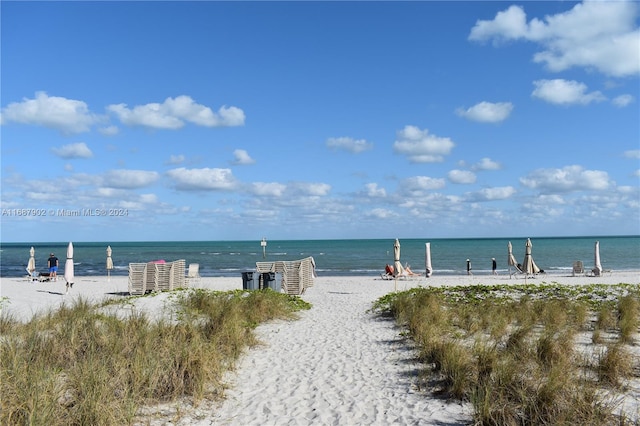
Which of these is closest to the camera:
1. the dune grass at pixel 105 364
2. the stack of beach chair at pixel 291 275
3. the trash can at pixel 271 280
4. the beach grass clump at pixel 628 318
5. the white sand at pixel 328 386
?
the dune grass at pixel 105 364

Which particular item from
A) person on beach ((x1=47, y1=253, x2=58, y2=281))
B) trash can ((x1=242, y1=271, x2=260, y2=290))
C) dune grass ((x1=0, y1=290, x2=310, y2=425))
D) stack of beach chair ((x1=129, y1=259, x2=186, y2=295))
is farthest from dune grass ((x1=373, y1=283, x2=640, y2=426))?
person on beach ((x1=47, y1=253, x2=58, y2=281))

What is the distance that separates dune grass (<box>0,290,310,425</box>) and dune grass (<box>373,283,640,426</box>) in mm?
2998

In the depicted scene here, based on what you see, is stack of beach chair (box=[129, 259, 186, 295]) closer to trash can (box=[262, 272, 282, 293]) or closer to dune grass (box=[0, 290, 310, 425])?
trash can (box=[262, 272, 282, 293])

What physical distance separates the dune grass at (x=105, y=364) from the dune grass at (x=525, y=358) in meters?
3.00

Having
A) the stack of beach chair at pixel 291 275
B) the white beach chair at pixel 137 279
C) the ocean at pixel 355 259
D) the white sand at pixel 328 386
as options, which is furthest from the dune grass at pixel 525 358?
the ocean at pixel 355 259

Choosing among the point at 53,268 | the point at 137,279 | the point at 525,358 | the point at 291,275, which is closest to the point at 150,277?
the point at 137,279

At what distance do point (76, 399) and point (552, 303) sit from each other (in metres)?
9.70

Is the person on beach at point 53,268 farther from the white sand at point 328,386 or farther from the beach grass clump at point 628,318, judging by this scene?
the beach grass clump at point 628,318

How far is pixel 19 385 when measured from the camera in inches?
175

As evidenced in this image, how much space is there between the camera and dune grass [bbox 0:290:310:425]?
4.32 metres

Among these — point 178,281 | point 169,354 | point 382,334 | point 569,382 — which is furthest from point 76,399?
point 178,281

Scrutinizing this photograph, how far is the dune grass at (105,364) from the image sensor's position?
432 cm

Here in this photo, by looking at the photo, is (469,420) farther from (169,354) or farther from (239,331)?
(239,331)

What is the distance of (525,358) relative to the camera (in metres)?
6.18
